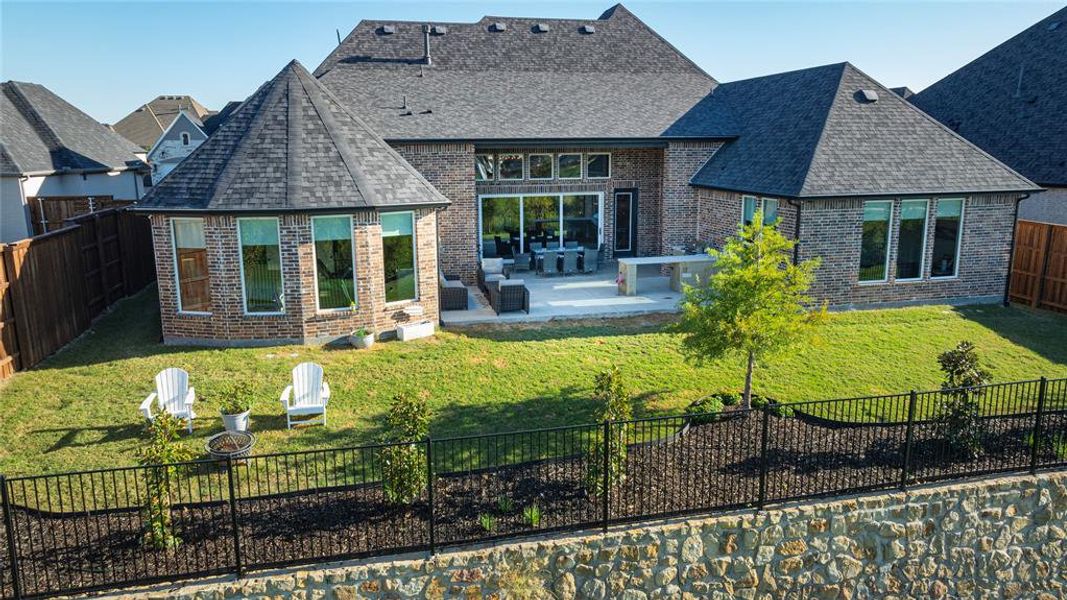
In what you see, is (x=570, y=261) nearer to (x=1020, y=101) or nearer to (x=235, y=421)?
(x=235, y=421)

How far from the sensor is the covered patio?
55.2 ft

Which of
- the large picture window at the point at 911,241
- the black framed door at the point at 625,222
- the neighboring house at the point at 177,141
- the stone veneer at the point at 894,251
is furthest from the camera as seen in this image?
the neighboring house at the point at 177,141

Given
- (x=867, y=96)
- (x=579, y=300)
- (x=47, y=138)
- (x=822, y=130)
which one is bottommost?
(x=579, y=300)

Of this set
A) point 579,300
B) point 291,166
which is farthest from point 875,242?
point 291,166

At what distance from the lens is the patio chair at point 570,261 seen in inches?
851

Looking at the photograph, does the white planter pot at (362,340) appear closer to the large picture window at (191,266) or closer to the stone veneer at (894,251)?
the large picture window at (191,266)

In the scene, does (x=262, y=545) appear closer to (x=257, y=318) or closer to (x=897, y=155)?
(x=257, y=318)

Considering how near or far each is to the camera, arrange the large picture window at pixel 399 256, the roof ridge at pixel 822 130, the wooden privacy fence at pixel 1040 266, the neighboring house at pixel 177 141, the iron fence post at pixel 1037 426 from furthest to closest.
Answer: the neighboring house at pixel 177 141 < the wooden privacy fence at pixel 1040 266 < the roof ridge at pixel 822 130 < the large picture window at pixel 399 256 < the iron fence post at pixel 1037 426

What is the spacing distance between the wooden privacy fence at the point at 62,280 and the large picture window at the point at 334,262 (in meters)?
4.92

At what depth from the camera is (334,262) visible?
14805 mm

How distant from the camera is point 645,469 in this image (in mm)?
9375

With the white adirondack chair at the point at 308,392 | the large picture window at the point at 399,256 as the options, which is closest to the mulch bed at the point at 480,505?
the white adirondack chair at the point at 308,392

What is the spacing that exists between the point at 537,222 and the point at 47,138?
18494 mm

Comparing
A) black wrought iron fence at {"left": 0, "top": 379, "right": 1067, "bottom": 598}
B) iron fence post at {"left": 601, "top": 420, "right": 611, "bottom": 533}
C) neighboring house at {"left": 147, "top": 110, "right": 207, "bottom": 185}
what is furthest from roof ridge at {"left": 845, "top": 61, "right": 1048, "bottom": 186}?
neighboring house at {"left": 147, "top": 110, "right": 207, "bottom": 185}
